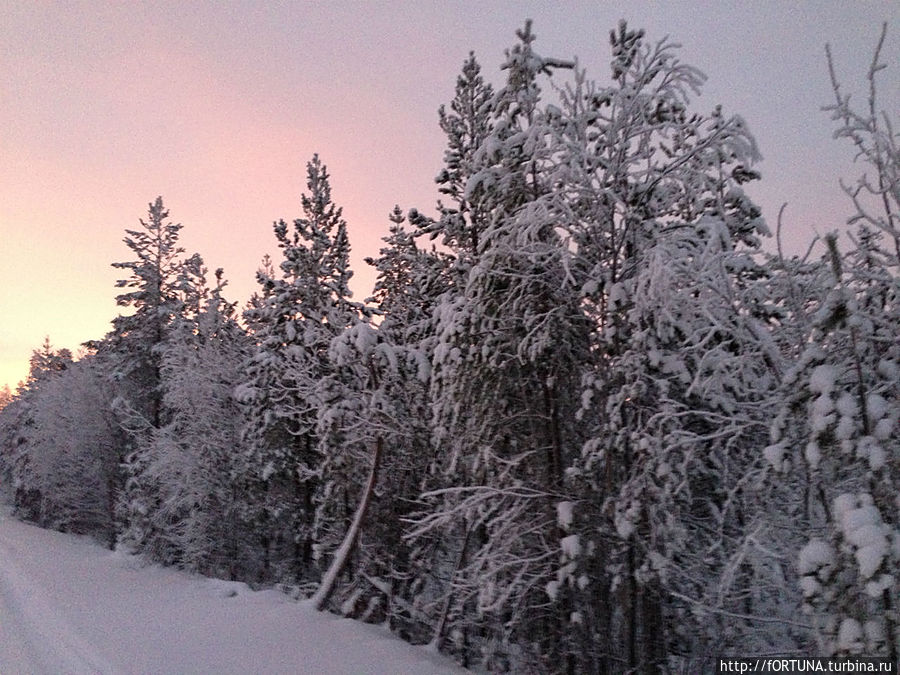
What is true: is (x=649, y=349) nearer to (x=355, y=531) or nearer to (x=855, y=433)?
(x=855, y=433)

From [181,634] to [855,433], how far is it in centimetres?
918

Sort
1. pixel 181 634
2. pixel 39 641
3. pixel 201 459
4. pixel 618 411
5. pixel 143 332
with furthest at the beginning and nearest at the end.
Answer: pixel 143 332, pixel 201 459, pixel 181 634, pixel 39 641, pixel 618 411

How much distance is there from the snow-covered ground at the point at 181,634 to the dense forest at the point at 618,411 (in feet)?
5.39

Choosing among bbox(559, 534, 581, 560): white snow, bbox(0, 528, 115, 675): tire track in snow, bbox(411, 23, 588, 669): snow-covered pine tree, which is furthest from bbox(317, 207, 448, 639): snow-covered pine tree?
bbox(559, 534, 581, 560): white snow

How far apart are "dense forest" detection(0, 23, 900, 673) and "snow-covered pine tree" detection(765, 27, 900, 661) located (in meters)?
0.02

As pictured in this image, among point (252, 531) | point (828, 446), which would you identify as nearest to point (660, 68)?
point (828, 446)

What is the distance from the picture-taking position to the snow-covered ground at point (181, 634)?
25.2 ft

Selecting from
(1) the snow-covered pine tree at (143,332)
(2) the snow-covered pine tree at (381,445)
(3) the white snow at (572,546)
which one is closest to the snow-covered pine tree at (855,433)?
(3) the white snow at (572,546)

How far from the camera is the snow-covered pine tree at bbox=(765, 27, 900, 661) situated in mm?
4035

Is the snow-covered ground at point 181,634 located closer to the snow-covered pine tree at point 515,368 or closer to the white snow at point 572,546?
the snow-covered pine tree at point 515,368

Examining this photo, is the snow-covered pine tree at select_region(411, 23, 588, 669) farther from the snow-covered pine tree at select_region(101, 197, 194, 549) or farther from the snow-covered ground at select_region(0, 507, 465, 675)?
the snow-covered pine tree at select_region(101, 197, 194, 549)

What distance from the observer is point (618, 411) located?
22.0 feet

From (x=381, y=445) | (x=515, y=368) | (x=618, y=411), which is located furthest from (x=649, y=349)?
(x=381, y=445)

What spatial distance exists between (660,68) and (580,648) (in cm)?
775
